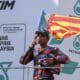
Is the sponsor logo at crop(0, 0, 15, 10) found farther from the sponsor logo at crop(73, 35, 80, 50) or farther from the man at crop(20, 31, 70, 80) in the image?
the man at crop(20, 31, 70, 80)

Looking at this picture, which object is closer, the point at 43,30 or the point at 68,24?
the point at 43,30

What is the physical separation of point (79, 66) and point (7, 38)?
95cm

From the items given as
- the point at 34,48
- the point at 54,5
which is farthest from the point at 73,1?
the point at 34,48

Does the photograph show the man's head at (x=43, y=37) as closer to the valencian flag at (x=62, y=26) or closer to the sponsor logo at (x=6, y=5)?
the valencian flag at (x=62, y=26)

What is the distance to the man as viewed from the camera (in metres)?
6.18

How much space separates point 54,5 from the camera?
7207 millimetres

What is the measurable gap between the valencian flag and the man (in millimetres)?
554

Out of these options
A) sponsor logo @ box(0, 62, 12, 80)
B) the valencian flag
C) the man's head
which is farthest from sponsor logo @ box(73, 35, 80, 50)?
the man's head

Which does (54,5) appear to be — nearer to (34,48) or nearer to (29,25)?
(29,25)

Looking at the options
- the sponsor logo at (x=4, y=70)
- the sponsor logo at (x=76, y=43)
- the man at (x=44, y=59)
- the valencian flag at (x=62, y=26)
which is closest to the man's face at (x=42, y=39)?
the man at (x=44, y=59)

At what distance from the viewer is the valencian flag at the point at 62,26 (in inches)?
266

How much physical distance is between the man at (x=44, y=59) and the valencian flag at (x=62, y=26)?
0.55 meters

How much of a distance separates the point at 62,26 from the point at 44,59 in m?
0.83

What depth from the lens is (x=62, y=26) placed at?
689 centimetres
